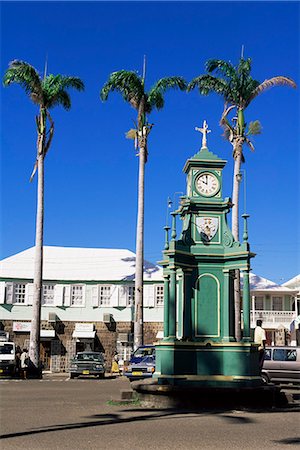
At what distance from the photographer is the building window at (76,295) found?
Result: 3984 cm

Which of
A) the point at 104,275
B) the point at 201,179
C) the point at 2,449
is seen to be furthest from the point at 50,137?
the point at 2,449

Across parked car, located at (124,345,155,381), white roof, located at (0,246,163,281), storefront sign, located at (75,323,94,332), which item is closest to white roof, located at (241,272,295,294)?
white roof, located at (0,246,163,281)

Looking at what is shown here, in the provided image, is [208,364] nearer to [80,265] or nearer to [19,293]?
[19,293]

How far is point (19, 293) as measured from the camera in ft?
129

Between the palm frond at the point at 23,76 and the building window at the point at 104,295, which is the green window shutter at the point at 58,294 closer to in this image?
the building window at the point at 104,295

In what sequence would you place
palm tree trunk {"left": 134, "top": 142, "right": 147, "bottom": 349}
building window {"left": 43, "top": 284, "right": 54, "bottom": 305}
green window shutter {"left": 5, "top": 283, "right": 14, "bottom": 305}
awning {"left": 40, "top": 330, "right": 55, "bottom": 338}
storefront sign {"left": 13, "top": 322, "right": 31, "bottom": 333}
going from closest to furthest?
1. palm tree trunk {"left": 134, "top": 142, "right": 147, "bottom": 349}
2. awning {"left": 40, "top": 330, "right": 55, "bottom": 338}
3. storefront sign {"left": 13, "top": 322, "right": 31, "bottom": 333}
4. green window shutter {"left": 5, "top": 283, "right": 14, "bottom": 305}
5. building window {"left": 43, "top": 284, "right": 54, "bottom": 305}

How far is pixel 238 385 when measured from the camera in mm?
15289

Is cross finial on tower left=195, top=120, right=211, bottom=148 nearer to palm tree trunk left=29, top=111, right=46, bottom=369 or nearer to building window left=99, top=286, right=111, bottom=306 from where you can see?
palm tree trunk left=29, top=111, right=46, bottom=369

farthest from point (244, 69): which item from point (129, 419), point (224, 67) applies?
point (129, 419)

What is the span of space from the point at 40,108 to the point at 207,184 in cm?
1842

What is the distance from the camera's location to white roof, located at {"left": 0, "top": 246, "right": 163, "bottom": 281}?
132ft

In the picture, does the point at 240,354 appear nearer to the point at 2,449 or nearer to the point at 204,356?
the point at 204,356

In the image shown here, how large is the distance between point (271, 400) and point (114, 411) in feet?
12.9

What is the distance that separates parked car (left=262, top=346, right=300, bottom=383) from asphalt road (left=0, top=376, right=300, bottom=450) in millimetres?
8333
